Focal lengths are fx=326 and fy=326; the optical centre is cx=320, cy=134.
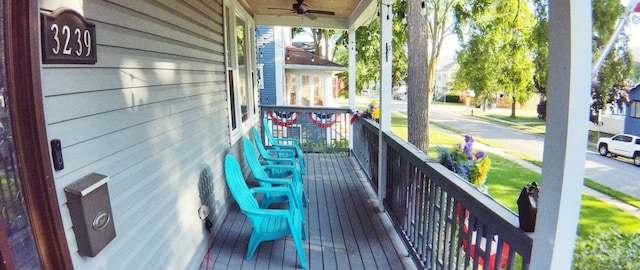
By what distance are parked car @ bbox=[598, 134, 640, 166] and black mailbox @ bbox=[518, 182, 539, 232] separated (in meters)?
0.30

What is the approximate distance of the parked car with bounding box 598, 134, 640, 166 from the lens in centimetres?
123

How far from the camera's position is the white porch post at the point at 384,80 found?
3428 mm

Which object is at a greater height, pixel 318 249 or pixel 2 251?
pixel 2 251

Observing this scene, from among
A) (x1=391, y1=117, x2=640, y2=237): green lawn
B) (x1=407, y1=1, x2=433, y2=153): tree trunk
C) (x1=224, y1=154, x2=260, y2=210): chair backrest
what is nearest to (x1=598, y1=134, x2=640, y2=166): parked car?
(x1=224, y1=154, x2=260, y2=210): chair backrest

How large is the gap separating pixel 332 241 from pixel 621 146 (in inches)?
87.9

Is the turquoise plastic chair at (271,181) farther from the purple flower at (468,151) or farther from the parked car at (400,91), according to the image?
the parked car at (400,91)

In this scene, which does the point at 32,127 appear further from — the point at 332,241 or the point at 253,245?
the point at 332,241

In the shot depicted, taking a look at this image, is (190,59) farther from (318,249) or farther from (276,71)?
(276,71)

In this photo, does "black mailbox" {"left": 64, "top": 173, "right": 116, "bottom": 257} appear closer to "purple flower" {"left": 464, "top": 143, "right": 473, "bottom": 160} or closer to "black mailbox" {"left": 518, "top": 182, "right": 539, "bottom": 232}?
"black mailbox" {"left": 518, "top": 182, "right": 539, "bottom": 232}

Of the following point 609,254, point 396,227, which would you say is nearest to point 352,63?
point 396,227

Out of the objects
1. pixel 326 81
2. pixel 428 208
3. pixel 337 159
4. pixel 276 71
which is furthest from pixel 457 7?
pixel 428 208

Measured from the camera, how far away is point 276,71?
10.9m

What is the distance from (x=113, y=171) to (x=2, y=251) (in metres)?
0.68

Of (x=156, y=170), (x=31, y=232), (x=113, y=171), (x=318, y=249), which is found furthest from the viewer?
(x=318, y=249)
